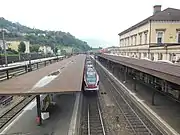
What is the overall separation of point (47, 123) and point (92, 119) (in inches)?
135

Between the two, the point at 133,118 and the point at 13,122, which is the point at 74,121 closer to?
the point at 13,122

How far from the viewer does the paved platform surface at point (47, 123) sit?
1080 cm

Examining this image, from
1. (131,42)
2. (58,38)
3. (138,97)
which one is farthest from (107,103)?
(58,38)

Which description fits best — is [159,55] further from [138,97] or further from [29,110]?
[29,110]

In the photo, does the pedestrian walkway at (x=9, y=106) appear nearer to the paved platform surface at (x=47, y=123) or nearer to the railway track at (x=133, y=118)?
the paved platform surface at (x=47, y=123)

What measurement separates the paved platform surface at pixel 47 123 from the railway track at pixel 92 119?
3.76 feet

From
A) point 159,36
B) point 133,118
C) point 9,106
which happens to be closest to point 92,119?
point 133,118

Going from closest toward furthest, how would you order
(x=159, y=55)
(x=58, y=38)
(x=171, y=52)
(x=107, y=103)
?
(x=107, y=103) → (x=171, y=52) → (x=159, y=55) → (x=58, y=38)

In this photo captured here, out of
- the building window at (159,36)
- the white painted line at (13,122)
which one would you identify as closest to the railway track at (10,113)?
the white painted line at (13,122)

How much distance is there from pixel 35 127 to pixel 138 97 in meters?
11.0

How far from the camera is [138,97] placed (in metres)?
18.8

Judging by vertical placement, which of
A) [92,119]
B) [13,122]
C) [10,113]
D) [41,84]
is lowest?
[92,119]

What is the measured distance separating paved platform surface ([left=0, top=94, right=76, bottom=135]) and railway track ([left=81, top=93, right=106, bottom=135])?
1.15m

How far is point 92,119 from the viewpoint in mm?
13828
